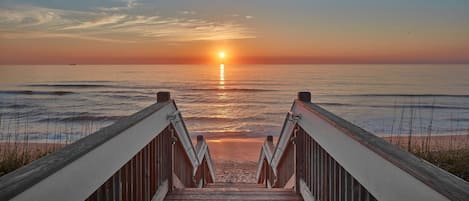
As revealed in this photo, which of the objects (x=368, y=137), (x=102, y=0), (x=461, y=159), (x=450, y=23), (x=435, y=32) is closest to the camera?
(x=368, y=137)

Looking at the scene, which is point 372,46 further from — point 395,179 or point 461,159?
point 395,179

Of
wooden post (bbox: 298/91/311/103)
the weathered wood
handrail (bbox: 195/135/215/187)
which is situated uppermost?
wooden post (bbox: 298/91/311/103)

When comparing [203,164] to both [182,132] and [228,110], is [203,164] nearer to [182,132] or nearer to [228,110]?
[182,132]

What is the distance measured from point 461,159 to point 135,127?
4.31 metres

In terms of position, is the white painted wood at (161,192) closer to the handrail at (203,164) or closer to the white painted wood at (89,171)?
the white painted wood at (89,171)

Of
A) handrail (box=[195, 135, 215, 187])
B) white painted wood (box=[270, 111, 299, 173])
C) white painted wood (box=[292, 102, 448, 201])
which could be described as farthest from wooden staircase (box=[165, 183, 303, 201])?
handrail (box=[195, 135, 215, 187])

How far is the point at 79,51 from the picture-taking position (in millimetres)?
46969

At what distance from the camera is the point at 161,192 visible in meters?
2.81

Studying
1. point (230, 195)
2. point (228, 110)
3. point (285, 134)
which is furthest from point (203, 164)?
point (228, 110)

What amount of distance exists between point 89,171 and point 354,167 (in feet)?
3.63

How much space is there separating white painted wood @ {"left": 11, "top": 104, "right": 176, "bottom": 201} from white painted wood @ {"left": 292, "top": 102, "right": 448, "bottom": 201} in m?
1.05

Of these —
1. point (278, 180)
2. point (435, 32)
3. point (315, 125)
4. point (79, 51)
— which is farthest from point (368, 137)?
point (79, 51)

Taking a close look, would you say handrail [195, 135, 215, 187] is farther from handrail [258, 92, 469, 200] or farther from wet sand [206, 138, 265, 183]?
handrail [258, 92, 469, 200]

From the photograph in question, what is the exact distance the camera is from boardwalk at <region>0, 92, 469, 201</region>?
39.4 inches
